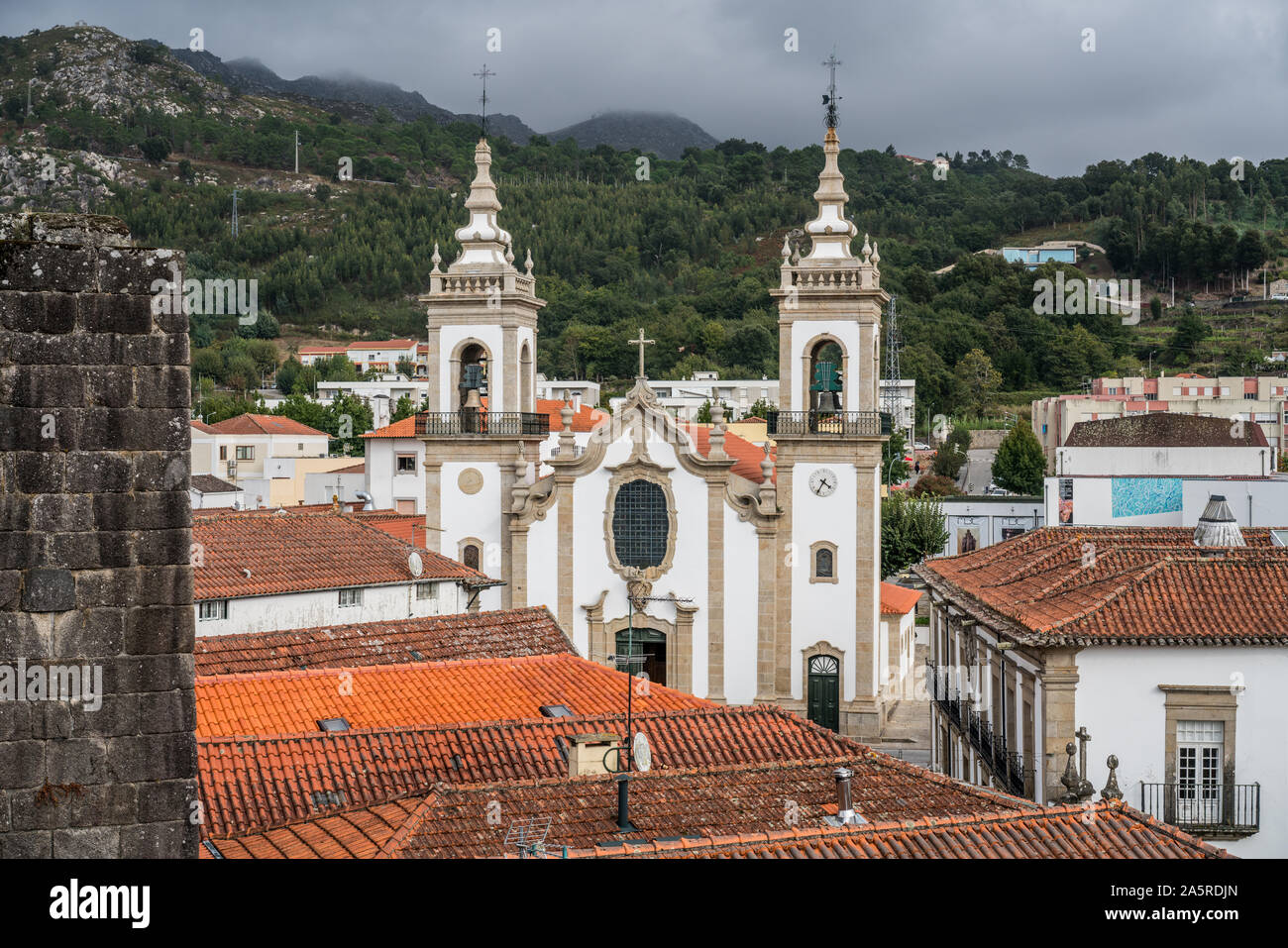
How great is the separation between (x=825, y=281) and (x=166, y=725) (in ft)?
101

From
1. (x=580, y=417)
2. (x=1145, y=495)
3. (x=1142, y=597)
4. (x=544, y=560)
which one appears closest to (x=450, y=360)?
(x=544, y=560)

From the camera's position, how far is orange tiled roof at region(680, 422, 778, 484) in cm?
3819

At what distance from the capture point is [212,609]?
2722 cm

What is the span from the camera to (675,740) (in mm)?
17609

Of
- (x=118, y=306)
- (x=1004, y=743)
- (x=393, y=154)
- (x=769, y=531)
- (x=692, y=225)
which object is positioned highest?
(x=393, y=154)

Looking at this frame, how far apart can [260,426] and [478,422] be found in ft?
136

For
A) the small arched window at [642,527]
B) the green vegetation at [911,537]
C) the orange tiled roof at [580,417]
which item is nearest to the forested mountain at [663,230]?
the orange tiled roof at [580,417]

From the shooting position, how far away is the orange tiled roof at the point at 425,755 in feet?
49.7

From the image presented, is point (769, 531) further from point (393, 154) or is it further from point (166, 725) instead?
point (393, 154)

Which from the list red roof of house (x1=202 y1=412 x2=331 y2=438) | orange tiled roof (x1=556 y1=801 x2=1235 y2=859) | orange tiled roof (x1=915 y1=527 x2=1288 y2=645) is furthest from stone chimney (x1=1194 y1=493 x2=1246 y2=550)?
red roof of house (x1=202 y1=412 x2=331 y2=438)

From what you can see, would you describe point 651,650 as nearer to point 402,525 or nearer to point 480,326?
point 402,525

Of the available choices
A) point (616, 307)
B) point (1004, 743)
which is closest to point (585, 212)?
point (616, 307)

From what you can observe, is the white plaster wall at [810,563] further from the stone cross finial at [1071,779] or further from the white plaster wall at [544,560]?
the stone cross finial at [1071,779]

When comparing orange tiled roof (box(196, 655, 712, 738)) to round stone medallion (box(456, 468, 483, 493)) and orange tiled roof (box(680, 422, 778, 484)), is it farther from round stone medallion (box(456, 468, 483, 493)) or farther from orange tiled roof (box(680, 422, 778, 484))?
round stone medallion (box(456, 468, 483, 493))
